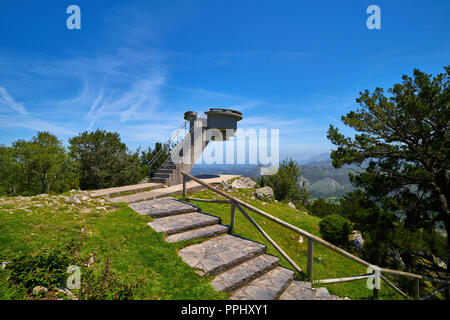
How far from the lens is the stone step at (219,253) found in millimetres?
4172

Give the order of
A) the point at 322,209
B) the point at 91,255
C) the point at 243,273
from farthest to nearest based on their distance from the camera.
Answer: the point at 322,209 → the point at 243,273 → the point at 91,255

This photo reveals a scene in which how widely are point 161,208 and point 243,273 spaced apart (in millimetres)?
3948

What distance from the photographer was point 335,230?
9086 millimetres

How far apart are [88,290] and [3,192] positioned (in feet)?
132

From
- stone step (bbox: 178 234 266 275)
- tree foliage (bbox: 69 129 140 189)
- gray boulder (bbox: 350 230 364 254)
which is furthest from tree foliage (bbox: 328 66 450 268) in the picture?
tree foliage (bbox: 69 129 140 189)

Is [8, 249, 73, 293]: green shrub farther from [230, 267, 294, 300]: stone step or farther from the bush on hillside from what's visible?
the bush on hillside

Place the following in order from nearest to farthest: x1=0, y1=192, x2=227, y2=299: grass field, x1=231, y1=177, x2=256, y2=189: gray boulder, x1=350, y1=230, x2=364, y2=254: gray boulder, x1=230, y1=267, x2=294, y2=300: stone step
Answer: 1. x1=0, y1=192, x2=227, y2=299: grass field
2. x1=230, y1=267, x2=294, y2=300: stone step
3. x1=350, y1=230, x2=364, y2=254: gray boulder
4. x1=231, y1=177, x2=256, y2=189: gray boulder

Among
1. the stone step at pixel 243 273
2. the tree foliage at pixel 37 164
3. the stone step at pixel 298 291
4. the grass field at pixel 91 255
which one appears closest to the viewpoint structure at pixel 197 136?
the grass field at pixel 91 255

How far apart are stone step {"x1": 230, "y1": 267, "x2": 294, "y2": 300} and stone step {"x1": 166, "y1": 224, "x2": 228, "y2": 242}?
1.91 metres

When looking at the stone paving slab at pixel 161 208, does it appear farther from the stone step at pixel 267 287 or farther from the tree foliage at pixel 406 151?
the tree foliage at pixel 406 151

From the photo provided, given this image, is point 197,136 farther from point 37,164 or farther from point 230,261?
point 37,164

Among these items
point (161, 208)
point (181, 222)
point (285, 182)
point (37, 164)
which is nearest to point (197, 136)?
point (161, 208)

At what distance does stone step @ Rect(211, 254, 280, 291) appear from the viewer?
3.75m
